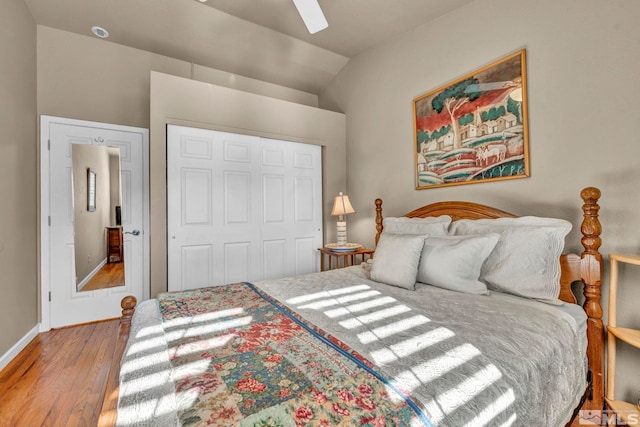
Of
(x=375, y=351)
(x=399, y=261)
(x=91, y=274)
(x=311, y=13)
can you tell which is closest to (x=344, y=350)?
(x=375, y=351)

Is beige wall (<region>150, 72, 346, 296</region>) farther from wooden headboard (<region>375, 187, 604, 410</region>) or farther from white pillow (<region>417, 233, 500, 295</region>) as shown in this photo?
wooden headboard (<region>375, 187, 604, 410</region>)

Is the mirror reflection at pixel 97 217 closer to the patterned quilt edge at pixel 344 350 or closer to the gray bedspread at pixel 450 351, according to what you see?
the gray bedspread at pixel 450 351

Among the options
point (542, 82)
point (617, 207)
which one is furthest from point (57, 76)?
point (617, 207)

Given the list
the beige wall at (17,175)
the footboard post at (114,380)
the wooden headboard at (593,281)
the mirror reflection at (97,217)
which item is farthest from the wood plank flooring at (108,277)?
the wooden headboard at (593,281)

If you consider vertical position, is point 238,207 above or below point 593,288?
above

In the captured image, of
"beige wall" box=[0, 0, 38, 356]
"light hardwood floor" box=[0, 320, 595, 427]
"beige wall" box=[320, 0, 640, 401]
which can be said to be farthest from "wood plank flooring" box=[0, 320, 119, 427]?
"beige wall" box=[320, 0, 640, 401]

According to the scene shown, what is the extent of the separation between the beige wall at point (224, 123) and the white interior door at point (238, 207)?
8cm

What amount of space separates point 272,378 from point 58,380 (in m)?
2.11

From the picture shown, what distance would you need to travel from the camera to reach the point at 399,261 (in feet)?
6.41

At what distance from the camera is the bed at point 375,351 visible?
774 millimetres

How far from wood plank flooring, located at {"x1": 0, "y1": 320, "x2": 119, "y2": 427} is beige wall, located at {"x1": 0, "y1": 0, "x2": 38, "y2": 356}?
7.9 inches

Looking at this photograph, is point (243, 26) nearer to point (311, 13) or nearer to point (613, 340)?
point (311, 13)

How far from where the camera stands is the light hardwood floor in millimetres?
1642

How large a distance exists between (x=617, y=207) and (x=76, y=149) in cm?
453
